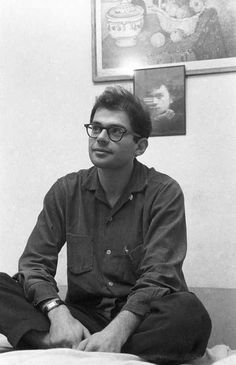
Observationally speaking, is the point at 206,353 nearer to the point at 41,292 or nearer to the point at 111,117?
the point at 41,292

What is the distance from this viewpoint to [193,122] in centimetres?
183

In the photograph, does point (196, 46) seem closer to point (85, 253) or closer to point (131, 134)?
point (131, 134)

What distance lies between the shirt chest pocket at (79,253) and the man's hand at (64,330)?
0.19 metres

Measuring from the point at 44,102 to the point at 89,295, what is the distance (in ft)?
2.80

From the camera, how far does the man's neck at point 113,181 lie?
153cm

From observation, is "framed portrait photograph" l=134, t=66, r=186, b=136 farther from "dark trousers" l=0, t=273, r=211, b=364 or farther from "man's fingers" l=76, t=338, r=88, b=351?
"man's fingers" l=76, t=338, r=88, b=351

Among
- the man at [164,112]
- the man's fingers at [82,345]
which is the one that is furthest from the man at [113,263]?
the man at [164,112]

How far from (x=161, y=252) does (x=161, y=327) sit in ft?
0.66

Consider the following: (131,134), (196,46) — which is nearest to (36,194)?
(131,134)

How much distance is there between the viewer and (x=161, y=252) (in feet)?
4.43

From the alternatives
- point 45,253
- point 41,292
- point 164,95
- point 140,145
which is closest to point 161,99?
point 164,95

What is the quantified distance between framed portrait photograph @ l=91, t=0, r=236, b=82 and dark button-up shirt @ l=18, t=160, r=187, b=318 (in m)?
0.49

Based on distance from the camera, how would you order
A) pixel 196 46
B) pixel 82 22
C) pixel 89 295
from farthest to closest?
pixel 82 22 → pixel 196 46 → pixel 89 295

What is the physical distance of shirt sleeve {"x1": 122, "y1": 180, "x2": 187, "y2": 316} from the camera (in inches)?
Answer: 50.6
